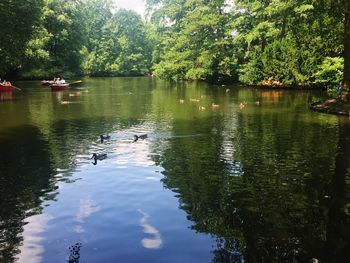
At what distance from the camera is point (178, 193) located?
12312mm

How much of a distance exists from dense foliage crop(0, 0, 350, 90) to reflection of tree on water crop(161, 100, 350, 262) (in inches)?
495

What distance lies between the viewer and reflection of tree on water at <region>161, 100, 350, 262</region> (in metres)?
8.78

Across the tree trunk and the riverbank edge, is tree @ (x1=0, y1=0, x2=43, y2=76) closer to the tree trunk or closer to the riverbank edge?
the riverbank edge

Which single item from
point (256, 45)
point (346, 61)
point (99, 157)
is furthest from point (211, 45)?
point (99, 157)

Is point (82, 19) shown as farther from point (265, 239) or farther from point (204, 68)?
point (265, 239)

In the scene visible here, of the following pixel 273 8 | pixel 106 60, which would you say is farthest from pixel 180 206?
pixel 106 60

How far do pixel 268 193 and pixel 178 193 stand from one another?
2.56 meters

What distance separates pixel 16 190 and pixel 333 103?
74.0ft

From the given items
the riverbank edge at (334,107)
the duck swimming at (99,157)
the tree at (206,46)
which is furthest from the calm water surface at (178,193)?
the tree at (206,46)

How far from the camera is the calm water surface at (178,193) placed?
8.73 m


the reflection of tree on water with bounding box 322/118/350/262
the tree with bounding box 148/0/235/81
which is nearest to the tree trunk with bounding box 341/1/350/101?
the reflection of tree on water with bounding box 322/118/350/262

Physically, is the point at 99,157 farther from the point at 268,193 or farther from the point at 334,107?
the point at 334,107

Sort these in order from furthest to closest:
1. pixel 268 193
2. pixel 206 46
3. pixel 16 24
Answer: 1. pixel 206 46
2. pixel 16 24
3. pixel 268 193

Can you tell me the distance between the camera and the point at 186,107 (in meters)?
33.4
